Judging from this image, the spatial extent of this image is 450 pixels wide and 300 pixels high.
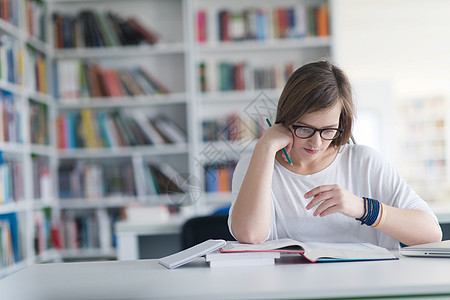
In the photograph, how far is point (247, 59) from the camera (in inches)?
149

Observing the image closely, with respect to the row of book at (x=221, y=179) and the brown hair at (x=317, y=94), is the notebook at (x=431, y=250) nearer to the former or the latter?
the brown hair at (x=317, y=94)

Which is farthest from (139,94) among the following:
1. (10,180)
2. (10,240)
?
(10,240)

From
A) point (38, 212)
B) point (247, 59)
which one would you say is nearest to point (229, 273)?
point (38, 212)

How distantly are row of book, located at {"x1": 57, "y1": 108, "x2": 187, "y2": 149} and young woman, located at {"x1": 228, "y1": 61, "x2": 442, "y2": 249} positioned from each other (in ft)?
7.56

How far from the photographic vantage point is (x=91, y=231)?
12.0 feet

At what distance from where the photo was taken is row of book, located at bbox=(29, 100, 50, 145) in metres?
3.29

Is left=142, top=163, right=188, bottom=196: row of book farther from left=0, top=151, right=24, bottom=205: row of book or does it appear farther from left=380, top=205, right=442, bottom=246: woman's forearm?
left=380, top=205, right=442, bottom=246: woman's forearm

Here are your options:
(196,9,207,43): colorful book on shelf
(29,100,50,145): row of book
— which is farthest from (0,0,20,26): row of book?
(196,9,207,43): colorful book on shelf

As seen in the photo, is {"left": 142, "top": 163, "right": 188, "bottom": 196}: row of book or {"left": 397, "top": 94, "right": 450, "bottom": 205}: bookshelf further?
{"left": 397, "top": 94, "right": 450, "bottom": 205}: bookshelf

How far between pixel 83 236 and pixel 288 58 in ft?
6.61

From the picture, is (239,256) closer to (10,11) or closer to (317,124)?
(317,124)

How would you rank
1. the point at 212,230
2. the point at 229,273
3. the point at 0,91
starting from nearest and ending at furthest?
the point at 229,273 < the point at 212,230 < the point at 0,91

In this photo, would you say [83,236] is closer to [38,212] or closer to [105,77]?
[38,212]

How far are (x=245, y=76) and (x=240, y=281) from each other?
9.53 feet
